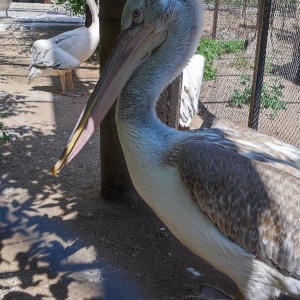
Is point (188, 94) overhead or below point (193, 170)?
below

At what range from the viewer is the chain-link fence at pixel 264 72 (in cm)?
387

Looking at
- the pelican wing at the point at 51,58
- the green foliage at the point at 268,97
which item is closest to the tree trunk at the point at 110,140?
the green foliage at the point at 268,97

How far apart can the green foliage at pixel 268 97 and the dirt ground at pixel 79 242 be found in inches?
79.6

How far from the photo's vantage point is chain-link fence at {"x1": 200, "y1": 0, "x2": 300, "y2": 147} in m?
3.87

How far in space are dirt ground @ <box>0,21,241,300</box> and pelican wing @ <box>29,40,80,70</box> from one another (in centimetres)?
260

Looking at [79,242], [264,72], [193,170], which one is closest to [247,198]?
[193,170]

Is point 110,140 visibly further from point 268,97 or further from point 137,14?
point 268,97

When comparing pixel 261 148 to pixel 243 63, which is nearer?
pixel 261 148

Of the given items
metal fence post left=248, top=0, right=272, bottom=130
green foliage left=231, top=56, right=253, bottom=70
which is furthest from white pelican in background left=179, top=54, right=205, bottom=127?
metal fence post left=248, top=0, right=272, bottom=130

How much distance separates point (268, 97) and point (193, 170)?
12.7ft

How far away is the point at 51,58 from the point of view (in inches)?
263

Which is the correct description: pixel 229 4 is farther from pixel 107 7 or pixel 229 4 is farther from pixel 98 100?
pixel 98 100

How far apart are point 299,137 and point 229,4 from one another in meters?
2.24

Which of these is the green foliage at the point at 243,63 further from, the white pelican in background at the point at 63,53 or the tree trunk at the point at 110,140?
the tree trunk at the point at 110,140
